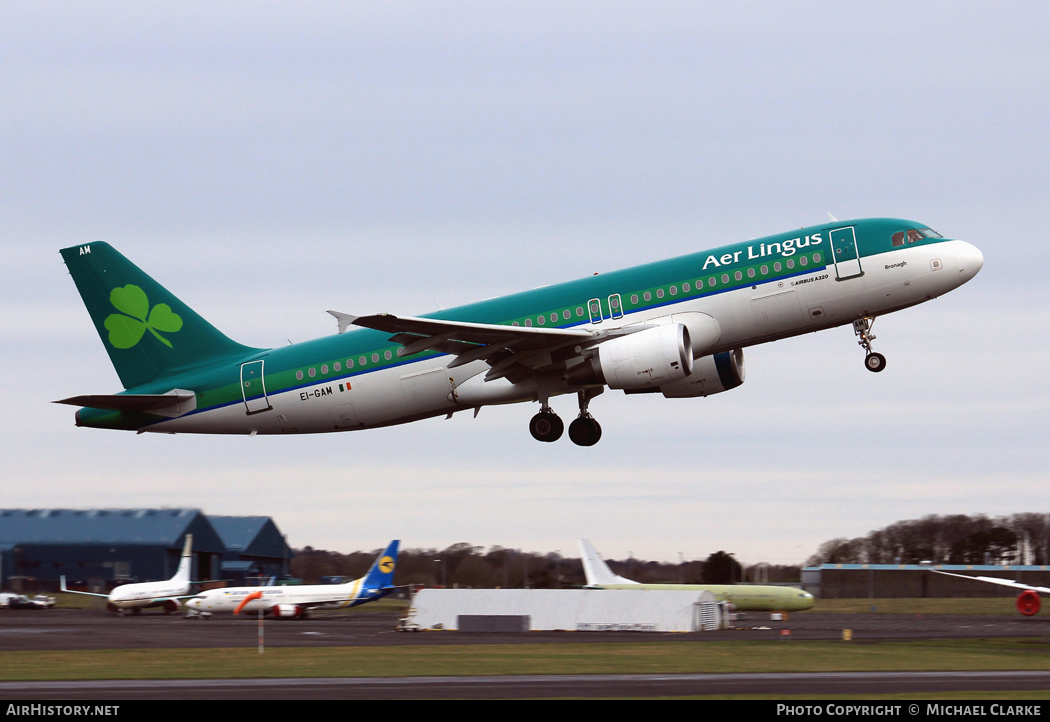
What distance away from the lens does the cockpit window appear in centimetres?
3828

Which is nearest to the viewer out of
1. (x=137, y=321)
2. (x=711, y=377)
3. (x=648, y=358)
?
(x=648, y=358)

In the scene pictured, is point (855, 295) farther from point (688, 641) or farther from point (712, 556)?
point (712, 556)

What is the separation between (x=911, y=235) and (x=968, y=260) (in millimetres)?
1916

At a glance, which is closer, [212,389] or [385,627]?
[212,389]

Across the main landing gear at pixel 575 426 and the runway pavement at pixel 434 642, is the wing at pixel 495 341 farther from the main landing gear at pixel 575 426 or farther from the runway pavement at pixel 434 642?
the runway pavement at pixel 434 642

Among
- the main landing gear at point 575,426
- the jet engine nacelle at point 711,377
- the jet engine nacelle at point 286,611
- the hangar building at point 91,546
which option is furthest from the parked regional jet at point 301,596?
the jet engine nacelle at point 711,377

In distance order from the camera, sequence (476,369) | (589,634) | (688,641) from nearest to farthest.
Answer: (476,369)
(688,641)
(589,634)

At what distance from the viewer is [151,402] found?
45.1 meters

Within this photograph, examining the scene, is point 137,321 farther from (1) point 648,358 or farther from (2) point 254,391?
(1) point 648,358

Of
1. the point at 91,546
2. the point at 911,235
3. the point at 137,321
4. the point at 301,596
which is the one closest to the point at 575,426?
the point at 911,235

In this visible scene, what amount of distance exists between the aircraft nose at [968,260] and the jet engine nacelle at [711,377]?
26.9 feet

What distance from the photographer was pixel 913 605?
9194 cm

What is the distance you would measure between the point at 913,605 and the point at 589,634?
43.5m
